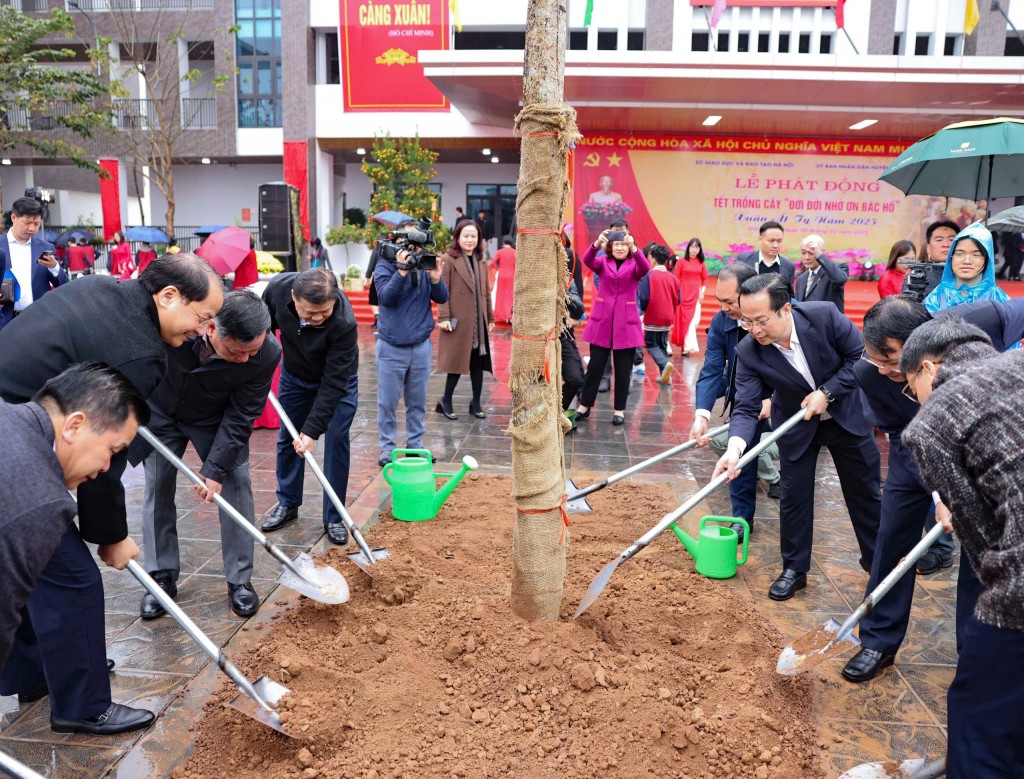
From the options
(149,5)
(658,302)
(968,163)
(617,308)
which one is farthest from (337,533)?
(149,5)

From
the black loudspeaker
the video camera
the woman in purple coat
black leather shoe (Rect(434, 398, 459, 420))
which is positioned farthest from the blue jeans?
the black loudspeaker

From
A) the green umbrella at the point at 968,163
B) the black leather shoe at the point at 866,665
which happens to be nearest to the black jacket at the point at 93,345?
the black leather shoe at the point at 866,665

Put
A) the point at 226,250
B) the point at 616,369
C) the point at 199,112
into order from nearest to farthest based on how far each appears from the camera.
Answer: the point at 226,250
the point at 616,369
the point at 199,112

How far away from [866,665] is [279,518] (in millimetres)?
3143

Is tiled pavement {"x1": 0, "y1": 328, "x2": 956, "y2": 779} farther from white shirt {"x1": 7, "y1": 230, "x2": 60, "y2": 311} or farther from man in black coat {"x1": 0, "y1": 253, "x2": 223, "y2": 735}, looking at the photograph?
white shirt {"x1": 7, "y1": 230, "x2": 60, "y2": 311}

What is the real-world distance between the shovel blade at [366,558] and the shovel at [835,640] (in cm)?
182

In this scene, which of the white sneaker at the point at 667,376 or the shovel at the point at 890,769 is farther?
the white sneaker at the point at 667,376

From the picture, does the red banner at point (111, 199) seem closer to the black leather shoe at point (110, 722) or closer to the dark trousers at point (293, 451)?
the dark trousers at point (293, 451)

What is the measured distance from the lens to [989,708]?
187 cm

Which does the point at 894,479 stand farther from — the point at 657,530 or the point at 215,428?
the point at 215,428

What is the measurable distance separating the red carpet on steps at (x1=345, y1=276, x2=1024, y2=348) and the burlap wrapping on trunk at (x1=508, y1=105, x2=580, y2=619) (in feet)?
37.0

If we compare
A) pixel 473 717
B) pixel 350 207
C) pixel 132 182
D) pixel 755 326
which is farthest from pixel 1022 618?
pixel 132 182

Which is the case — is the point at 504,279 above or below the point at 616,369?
above

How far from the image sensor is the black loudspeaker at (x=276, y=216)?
13852mm
